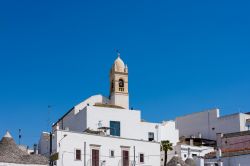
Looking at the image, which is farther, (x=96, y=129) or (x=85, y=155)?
(x=96, y=129)

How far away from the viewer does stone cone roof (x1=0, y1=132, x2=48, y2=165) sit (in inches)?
1834

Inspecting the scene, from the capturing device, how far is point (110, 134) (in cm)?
6347

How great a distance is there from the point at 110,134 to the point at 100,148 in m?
11.0

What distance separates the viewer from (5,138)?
163 feet

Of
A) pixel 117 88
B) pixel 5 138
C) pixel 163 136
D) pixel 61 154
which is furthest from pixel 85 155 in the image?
pixel 117 88

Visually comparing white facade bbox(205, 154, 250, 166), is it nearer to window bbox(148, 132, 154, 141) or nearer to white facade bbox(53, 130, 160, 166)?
white facade bbox(53, 130, 160, 166)

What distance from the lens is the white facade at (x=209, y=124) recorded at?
246 feet

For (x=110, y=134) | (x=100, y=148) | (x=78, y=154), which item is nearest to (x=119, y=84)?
(x=110, y=134)

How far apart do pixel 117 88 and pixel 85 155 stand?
2841 centimetres

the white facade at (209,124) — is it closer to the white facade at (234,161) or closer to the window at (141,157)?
the white facade at (234,161)

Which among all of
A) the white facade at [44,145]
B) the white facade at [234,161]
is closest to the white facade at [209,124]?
the white facade at [234,161]

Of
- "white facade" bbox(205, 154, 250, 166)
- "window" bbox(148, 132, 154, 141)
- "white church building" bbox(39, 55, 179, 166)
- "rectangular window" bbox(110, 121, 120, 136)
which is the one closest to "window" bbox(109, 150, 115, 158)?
"white church building" bbox(39, 55, 179, 166)

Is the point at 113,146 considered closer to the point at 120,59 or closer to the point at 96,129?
the point at 96,129

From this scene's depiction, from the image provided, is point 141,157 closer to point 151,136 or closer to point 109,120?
point 109,120
